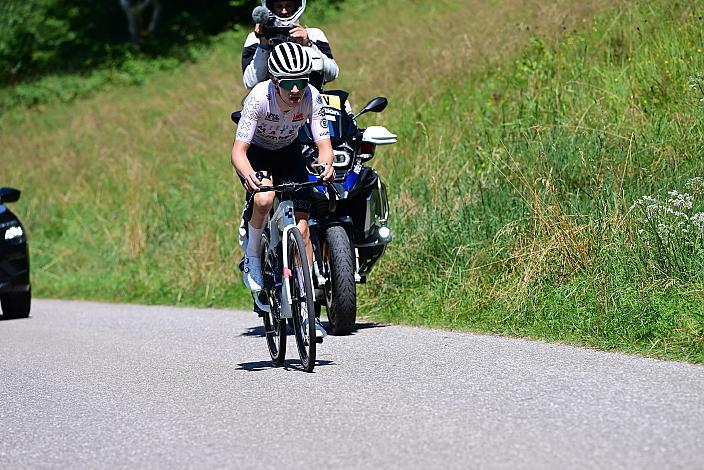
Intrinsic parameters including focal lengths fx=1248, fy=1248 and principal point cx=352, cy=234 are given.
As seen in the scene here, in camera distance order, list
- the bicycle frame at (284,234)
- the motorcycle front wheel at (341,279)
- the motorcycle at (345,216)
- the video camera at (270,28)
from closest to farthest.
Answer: the bicycle frame at (284,234), the motorcycle front wheel at (341,279), the motorcycle at (345,216), the video camera at (270,28)

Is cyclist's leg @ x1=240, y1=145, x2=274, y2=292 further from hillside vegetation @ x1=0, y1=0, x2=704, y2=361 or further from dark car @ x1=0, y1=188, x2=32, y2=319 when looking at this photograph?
dark car @ x1=0, y1=188, x2=32, y2=319

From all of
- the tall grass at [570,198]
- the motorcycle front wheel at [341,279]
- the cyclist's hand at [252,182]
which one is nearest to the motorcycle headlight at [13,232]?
the tall grass at [570,198]

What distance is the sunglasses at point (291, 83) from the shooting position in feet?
25.3

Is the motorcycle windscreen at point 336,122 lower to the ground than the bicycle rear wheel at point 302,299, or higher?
higher

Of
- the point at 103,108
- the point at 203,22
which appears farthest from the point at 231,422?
the point at 203,22

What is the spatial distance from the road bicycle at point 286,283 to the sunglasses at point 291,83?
61 centimetres

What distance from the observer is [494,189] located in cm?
1126

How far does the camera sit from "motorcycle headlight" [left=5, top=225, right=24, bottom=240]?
13109 millimetres

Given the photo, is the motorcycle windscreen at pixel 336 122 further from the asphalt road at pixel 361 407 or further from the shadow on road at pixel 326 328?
the asphalt road at pixel 361 407

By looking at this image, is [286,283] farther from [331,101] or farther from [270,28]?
[270,28]

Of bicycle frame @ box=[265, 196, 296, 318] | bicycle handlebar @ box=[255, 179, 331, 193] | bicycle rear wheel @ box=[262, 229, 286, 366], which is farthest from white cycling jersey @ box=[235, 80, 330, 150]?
bicycle rear wheel @ box=[262, 229, 286, 366]

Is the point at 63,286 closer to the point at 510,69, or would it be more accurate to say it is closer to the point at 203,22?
the point at 510,69

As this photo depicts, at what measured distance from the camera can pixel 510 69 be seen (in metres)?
15.5

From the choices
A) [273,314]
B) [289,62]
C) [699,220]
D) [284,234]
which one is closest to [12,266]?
[273,314]
